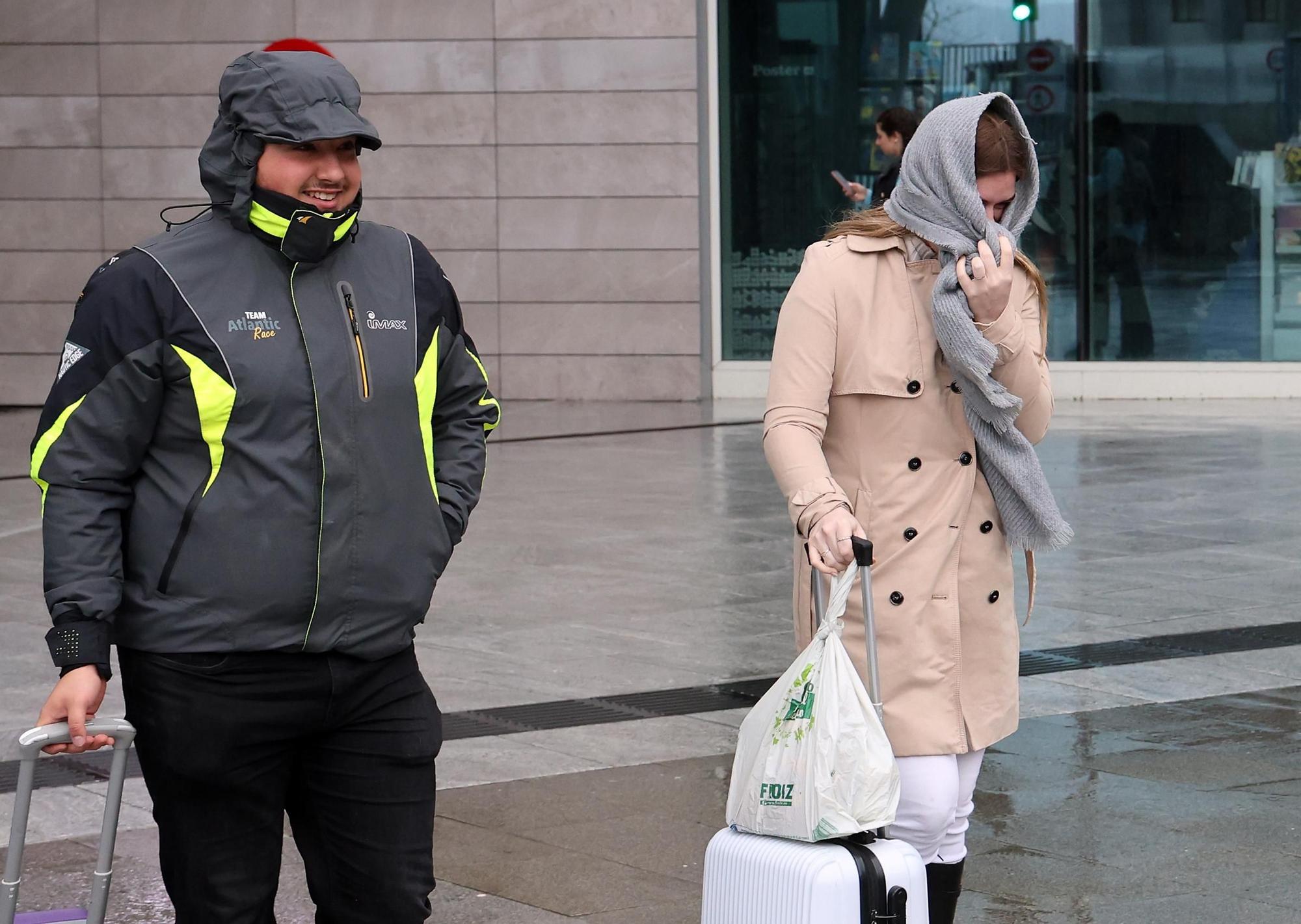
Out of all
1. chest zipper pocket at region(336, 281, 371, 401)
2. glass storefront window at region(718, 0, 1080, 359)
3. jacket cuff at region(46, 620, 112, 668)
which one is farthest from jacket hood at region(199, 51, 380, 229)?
glass storefront window at region(718, 0, 1080, 359)

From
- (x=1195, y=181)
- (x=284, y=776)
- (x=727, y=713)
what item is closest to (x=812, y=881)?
(x=284, y=776)

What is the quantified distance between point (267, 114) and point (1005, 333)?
1.37 meters

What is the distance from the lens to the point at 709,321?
18625 millimetres

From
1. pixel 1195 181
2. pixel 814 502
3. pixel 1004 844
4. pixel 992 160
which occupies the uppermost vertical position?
pixel 1195 181

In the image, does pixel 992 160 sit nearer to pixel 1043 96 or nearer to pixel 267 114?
pixel 267 114

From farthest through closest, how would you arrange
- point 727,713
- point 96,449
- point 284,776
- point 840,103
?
point 840,103, point 727,713, point 284,776, point 96,449

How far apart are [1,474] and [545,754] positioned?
28.6ft

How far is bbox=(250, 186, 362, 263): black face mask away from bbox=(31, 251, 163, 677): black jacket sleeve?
0.68 ft

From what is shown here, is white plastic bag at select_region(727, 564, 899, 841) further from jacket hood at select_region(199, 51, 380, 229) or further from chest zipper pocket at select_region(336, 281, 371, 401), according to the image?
jacket hood at select_region(199, 51, 380, 229)

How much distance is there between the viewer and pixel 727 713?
6.26 m

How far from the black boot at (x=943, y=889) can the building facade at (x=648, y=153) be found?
48.1 feet

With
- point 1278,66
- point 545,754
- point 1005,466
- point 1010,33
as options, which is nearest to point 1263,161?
point 1278,66

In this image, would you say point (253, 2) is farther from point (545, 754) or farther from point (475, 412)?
point (475, 412)

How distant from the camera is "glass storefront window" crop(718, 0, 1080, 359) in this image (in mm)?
18562
